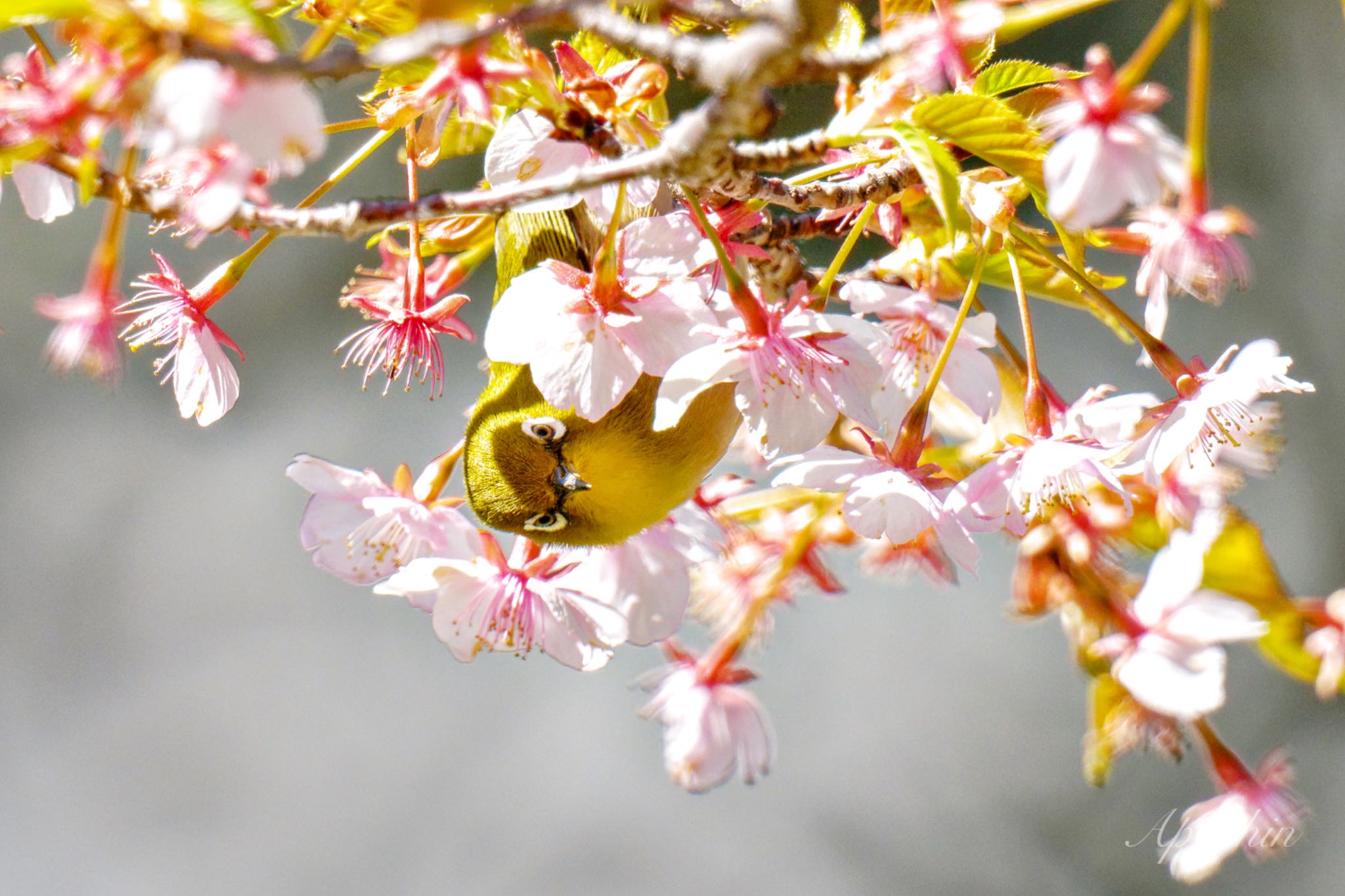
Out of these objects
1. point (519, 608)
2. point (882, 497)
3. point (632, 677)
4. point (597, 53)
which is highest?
point (597, 53)

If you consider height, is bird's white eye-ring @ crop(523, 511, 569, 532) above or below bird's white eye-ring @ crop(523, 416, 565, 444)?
below

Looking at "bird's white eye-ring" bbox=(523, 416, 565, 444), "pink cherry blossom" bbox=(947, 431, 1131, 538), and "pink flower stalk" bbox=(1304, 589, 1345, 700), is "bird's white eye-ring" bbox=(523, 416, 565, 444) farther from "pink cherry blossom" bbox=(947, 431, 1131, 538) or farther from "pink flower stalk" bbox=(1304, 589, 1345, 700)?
"pink flower stalk" bbox=(1304, 589, 1345, 700)

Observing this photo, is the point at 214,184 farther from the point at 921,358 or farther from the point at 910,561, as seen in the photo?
the point at 910,561

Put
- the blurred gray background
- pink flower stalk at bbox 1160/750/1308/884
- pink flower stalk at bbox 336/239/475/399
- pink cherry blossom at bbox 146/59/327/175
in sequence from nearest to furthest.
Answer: pink cherry blossom at bbox 146/59/327/175, pink flower stalk at bbox 336/239/475/399, pink flower stalk at bbox 1160/750/1308/884, the blurred gray background

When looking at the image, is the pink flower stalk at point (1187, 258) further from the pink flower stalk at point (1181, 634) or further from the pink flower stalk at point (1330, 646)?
the pink flower stalk at point (1330, 646)

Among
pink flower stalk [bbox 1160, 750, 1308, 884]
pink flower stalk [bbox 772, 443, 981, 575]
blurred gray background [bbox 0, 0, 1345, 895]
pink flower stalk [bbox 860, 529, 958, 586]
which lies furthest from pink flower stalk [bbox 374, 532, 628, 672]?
blurred gray background [bbox 0, 0, 1345, 895]

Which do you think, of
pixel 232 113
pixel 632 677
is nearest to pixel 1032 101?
pixel 232 113
